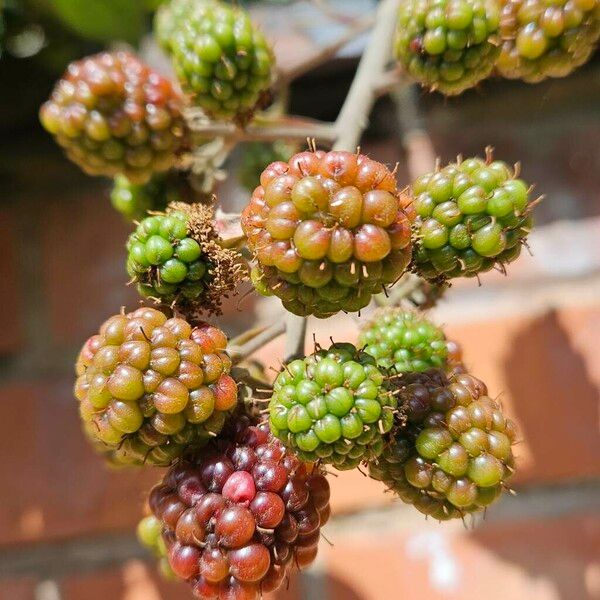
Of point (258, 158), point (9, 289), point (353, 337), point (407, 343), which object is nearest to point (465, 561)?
point (353, 337)

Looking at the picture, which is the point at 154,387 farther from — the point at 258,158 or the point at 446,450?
the point at 258,158

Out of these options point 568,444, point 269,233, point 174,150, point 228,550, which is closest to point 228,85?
point 174,150

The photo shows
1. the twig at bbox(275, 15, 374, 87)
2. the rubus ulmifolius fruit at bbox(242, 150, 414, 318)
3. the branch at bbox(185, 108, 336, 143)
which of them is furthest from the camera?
the twig at bbox(275, 15, 374, 87)

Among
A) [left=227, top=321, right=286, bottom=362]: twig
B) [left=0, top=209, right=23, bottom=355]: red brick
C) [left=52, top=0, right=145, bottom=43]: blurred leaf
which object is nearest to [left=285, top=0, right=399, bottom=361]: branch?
[left=227, top=321, right=286, bottom=362]: twig

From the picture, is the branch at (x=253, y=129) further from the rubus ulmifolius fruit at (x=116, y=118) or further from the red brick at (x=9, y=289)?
the red brick at (x=9, y=289)

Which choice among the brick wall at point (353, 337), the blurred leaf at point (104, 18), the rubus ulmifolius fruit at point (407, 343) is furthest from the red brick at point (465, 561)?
the blurred leaf at point (104, 18)

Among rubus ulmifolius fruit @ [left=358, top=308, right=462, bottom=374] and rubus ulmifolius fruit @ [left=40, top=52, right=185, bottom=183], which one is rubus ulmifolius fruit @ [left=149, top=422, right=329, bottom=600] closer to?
rubus ulmifolius fruit @ [left=358, top=308, right=462, bottom=374]

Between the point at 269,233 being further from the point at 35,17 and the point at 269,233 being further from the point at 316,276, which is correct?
the point at 35,17
